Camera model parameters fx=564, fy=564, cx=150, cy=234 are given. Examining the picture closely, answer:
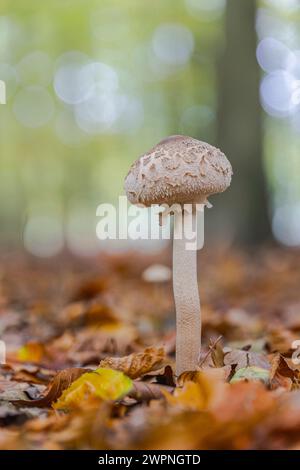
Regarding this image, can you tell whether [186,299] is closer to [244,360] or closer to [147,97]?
[244,360]

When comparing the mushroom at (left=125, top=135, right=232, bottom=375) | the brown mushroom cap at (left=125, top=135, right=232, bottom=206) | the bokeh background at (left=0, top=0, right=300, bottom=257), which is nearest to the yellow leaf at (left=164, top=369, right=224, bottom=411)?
the mushroom at (left=125, top=135, right=232, bottom=375)

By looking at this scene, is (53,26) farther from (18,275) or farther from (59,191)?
Answer: (59,191)

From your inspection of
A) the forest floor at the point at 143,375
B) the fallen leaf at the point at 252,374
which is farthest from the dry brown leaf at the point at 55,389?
the fallen leaf at the point at 252,374

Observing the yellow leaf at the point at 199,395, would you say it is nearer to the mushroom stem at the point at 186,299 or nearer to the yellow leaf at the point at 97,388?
the yellow leaf at the point at 97,388

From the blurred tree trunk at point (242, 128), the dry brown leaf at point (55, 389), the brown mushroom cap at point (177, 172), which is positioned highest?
the blurred tree trunk at point (242, 128)

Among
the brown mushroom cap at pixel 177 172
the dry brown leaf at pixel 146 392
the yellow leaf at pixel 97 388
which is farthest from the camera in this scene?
the brown mushroom cap at pixel 177 172

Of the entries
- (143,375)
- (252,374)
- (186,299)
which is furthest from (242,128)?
(252,374)
